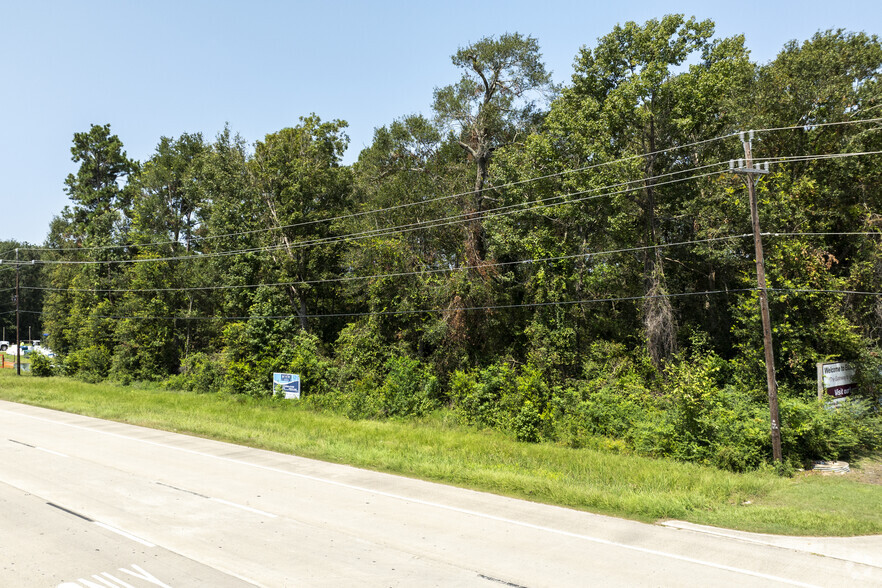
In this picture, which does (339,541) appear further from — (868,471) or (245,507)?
(868,471)

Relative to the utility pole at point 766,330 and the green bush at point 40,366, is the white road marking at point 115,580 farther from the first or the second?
the green bush at point 40,366

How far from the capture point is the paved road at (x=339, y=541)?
8.48m

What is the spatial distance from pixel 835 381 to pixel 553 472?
12026 mm

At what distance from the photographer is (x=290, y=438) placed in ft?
69.5

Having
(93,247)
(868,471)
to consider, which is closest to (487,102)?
(868,471)

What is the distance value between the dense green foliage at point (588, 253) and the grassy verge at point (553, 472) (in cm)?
230

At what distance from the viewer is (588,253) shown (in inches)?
1064

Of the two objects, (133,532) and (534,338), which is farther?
(534,338)

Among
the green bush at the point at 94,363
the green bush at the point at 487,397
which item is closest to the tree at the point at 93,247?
the green bush at the point at 94,363

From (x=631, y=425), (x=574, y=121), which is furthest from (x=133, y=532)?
(x=574, y=121)

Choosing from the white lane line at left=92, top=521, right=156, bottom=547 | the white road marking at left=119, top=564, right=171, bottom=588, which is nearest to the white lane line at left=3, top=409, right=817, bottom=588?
the white lane line at left=92, top=521, right=156, bottom=547

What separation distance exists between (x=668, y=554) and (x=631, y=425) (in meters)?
12.5

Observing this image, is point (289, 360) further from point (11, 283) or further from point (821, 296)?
point (11, 283)

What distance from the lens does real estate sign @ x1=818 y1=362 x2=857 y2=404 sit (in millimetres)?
20094
